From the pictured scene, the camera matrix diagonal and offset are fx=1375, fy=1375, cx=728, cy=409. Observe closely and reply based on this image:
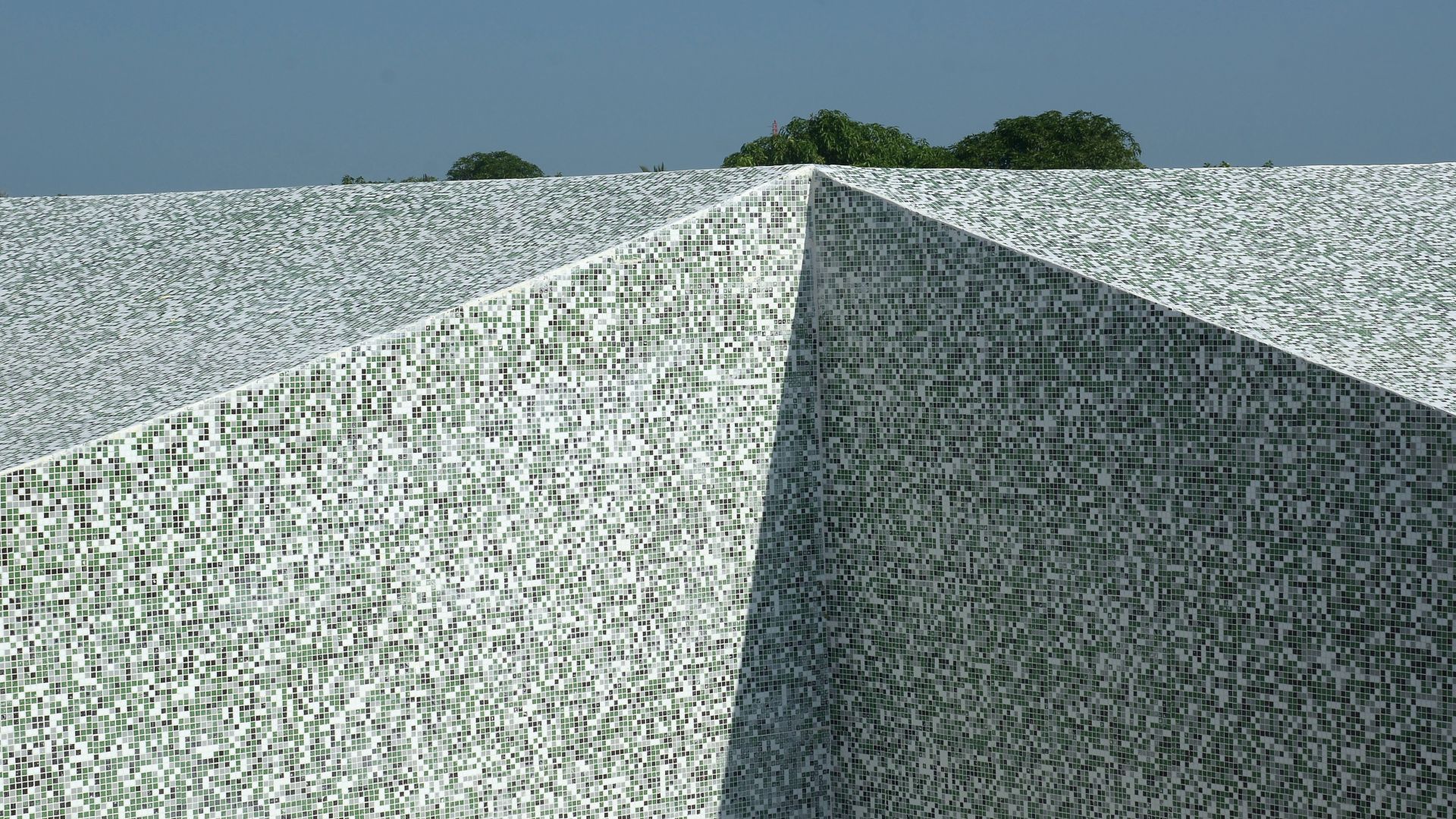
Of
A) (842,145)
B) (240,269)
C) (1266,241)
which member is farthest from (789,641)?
(842,145)

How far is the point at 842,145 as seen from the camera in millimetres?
30891

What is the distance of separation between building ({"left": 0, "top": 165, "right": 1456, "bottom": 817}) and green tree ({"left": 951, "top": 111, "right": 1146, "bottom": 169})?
1503 inches

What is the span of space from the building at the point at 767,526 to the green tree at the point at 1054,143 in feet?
125

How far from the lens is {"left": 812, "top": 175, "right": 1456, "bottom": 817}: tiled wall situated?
4879 millimetres

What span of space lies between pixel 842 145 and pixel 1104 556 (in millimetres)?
26188

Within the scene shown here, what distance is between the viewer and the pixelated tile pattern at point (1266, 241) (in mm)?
5496

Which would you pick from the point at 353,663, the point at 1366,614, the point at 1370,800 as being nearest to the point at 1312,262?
Result: the point at 1366,614

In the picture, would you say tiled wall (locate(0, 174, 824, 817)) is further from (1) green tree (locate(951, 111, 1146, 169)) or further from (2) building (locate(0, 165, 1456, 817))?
(1) green tree (locate(951, 111, 1146, 169))

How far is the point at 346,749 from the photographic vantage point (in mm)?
5602

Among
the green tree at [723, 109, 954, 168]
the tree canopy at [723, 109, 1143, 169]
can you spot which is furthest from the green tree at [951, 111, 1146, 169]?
the green tree at [723, 109, 954, 168]

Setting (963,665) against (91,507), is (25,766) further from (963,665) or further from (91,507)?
(963,665)

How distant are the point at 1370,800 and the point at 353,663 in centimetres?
390

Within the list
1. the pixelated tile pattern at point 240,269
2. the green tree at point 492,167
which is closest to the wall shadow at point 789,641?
the pixelated tile pattern at point 240,269

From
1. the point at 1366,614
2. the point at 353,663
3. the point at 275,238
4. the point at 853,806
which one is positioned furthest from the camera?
the point at 275,238
